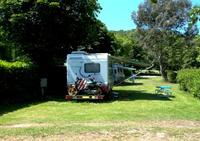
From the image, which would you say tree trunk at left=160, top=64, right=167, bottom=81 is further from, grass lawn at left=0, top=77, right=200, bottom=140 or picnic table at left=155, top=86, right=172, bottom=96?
grass lawn at left=0, top=77, right=200, bottom=140

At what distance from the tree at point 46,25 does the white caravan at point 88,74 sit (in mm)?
2835

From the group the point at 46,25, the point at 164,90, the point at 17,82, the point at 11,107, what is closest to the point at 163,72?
the point at 164,90

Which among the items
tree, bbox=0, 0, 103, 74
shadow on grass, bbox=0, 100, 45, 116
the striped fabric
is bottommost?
shadow on grass, bbox=0, 100, 45, 116

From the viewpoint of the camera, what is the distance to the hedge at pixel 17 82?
2152 centimetres

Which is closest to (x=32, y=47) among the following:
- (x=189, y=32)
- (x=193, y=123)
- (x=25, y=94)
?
(x=25, y=94)

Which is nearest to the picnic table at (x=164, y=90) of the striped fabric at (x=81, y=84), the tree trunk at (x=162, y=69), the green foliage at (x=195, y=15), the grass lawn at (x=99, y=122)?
the striped fabric at (x=81, y=84)

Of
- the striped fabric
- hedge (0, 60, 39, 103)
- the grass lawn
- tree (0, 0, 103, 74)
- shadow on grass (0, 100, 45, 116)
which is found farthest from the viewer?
tree (0, 0, 103, 74)

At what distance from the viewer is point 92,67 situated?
81.5ft

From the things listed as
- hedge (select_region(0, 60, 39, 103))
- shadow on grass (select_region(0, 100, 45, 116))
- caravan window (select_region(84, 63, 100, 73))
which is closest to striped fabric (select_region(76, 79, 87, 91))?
caravan window (select_region(84, 63, 100, 73))

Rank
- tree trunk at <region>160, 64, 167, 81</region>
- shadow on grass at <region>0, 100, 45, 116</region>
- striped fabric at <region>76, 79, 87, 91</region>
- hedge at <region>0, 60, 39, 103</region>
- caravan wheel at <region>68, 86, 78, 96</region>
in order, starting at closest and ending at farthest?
1. shadow on grass at <region>0, 100, 45, 116</region>
2. hedge at <region>0, 60, 39, 103</region>
3. caravan wheel at <region>68, 86, 78, 96</region>
4. striped fabric at <region>76, 79, 87, 91</region>
5. tree trunk at <region>160, 64, 167, 81</region>

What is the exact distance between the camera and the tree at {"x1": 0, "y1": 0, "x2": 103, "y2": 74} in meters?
26.3

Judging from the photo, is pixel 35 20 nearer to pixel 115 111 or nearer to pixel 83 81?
pixel 83 81

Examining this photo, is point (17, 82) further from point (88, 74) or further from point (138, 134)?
point (138, 134)

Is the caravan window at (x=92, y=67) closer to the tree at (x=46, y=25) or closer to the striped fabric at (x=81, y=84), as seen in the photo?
the striped fabric at (x=81, y=84)
